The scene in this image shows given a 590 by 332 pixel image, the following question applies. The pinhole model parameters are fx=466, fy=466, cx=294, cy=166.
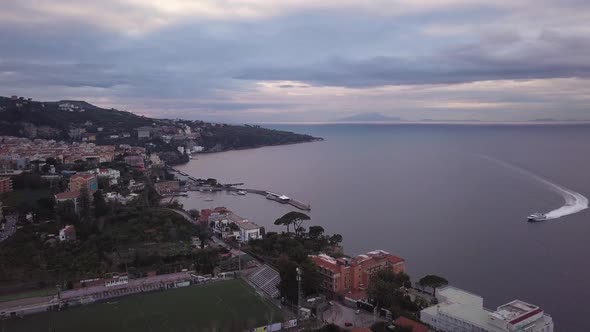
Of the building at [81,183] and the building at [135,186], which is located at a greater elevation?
the building at [81,183]

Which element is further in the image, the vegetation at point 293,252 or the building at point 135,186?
the building at point 135,186

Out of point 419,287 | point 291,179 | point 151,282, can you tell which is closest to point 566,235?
point 419,287

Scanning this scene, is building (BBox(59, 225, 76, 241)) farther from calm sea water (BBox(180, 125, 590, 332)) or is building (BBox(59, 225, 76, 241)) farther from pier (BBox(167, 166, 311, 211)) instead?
pier (BBox(167, 166, 311, 211))

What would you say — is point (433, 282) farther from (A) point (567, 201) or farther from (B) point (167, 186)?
(B) point (167, 186)

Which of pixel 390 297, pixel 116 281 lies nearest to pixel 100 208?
pixel 116 281

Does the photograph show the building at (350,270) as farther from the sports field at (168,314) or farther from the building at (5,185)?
the building at (5,185)

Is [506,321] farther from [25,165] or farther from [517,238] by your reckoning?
[25,165]

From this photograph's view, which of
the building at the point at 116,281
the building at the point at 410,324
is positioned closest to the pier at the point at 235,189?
the building at the point at 116,281
